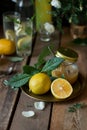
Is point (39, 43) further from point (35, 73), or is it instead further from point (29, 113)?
point (29, 113)

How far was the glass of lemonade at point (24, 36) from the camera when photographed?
139 cm

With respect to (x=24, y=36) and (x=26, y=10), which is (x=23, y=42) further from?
(x=26, y=10)

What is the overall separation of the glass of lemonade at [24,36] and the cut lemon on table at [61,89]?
401 millimetres

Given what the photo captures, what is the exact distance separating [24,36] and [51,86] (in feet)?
1.38

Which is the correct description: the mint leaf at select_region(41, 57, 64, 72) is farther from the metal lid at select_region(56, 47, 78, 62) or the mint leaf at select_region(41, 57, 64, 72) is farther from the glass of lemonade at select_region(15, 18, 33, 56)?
the glass of lemonade at select_region(15, 18, 33, 56)

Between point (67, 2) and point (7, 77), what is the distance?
1.55ft

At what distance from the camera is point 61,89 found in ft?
3.40

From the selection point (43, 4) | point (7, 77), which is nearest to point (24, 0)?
point (43, 4)

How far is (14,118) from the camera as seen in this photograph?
992 mm

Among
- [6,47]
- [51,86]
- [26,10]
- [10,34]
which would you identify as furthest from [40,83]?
[26,10]

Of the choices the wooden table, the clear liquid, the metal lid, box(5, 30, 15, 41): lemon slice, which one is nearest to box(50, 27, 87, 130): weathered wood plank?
the wooden table

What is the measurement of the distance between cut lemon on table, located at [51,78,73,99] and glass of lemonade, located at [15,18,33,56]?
401 millimetres

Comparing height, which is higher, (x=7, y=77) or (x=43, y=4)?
(x=43, y=4)

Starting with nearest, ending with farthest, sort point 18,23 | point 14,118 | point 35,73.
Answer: point 14,118
point 35,73
point 18,23
